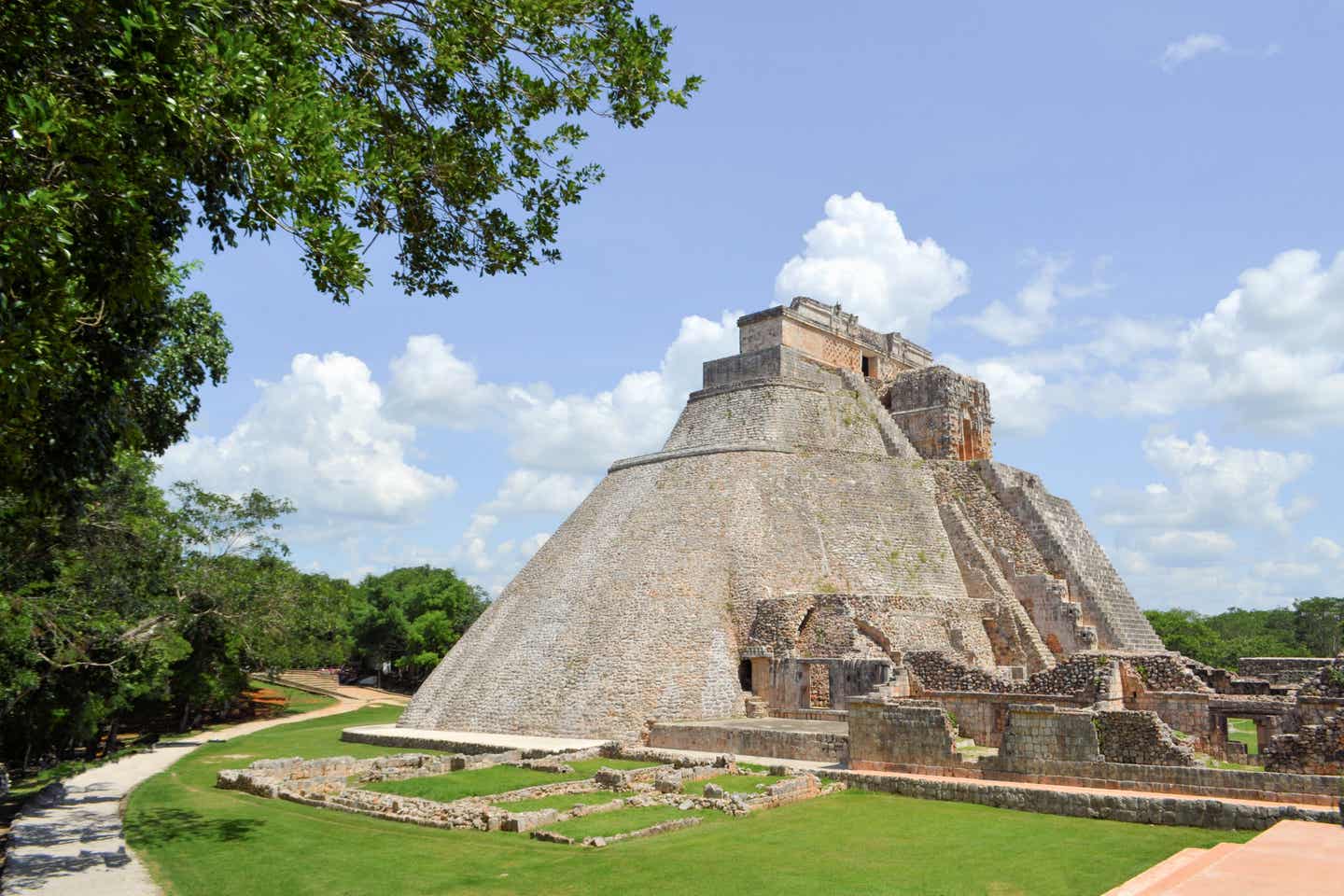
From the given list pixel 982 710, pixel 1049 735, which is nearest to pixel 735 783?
pixel 1049 735

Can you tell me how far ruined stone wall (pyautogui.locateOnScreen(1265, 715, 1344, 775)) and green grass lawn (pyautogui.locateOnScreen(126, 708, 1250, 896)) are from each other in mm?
2225

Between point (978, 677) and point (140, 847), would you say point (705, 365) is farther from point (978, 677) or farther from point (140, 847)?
point (140, 847)

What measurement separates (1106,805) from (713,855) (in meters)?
5.17

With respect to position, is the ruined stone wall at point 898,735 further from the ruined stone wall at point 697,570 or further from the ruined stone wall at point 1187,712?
the ruined stone wall at point 697,570

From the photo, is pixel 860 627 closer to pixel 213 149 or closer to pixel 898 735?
pixel 898 735

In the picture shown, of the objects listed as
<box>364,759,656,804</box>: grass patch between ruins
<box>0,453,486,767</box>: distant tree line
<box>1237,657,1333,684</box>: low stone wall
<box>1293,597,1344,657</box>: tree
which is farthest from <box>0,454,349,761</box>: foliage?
<box>1293,597,1344,657</box>: tree

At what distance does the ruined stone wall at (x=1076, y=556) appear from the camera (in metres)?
24.2

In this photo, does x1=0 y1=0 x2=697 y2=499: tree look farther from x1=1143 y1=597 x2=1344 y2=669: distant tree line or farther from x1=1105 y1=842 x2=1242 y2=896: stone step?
x1=1143 y1=597 x2=1344 y2=669: distant tree line

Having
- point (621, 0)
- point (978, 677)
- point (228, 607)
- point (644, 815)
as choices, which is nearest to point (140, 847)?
point (644, 815)

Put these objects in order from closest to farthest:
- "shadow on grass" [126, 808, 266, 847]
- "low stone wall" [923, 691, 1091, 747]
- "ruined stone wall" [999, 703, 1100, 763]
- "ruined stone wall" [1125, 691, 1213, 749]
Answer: "shadow on grass" [126, 808, 266, 847]
"ruined stone wall" [999, 703, 1100, 763]
"ruined stone wall" [1125, 691, 1213, 749]
"low stone wall" [923, 691, 1091, 747]

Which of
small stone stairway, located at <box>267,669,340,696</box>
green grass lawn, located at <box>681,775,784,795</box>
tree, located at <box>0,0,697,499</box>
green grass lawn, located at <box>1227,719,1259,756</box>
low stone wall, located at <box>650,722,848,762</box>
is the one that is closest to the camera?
tree, located at <box>0,0,697,499</box>

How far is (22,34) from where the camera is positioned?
5.78m

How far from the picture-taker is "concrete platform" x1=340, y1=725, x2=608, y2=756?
18812mm

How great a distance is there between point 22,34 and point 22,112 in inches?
29.5
